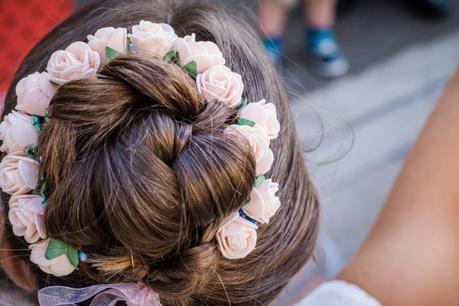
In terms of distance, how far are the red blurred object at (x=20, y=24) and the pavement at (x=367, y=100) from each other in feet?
2.86

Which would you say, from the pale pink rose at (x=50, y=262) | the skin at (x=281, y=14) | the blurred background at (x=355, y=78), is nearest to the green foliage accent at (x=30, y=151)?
the pale pink rose at (x=50, y=262)

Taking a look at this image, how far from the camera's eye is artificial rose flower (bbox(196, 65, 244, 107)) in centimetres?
63

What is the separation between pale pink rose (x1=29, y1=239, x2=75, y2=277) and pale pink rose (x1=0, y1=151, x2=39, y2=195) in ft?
0.22

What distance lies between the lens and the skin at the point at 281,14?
2.23 metres

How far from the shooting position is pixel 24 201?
638mm

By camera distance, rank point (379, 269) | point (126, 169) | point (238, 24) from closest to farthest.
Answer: point (126, 169) → point (238, 24) → point (379, 269)

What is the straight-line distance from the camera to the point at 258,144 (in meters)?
0.64

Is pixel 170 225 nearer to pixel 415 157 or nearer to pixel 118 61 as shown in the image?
pixel 118 61

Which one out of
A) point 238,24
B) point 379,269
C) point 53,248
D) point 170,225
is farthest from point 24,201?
point 379,269

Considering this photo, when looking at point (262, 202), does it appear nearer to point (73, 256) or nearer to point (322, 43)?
point (73, 256)

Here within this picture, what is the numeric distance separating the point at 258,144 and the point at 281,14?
171 cm

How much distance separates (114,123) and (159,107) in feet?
0.17

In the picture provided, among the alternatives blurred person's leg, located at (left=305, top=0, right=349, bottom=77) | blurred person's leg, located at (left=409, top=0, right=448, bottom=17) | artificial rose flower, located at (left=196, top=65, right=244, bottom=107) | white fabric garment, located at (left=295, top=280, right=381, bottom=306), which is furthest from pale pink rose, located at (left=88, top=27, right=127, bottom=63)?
blurred person's leg, located at (left=409, top=0, right=448, bottom=17)

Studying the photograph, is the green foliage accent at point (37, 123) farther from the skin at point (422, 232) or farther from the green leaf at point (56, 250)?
the skin at point (422, 232)
